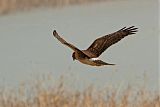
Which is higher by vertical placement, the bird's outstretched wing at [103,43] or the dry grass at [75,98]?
the bird's outstretched wing at [103,43]

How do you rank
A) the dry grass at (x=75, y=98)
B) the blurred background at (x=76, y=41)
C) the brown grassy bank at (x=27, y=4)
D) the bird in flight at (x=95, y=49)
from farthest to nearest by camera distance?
1. the brown grassy bank at (x=27, y=4)
2. the blurred background at (x=76, y=41)
3. the dry grass at (x=75, y=98)
4. the bird in flight at (x=95, y=49)

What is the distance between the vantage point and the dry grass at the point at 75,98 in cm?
280

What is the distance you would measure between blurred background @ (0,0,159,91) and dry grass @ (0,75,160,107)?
82 millimetres

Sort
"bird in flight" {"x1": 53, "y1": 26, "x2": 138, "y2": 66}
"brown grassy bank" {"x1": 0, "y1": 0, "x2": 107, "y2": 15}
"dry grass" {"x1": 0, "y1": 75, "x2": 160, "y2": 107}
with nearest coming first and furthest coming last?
"bird in flight" {"x1": 53, "y1": 26, "x2": 138, "y2": 66} < "dry grass" {"x1": 0, "y1": 75, "x2": 160, "y2": 107} < "brown grassy bank" {"x1": 0, "y1": 0, "x2": 107, "y2": 15}

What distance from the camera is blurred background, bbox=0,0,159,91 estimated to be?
3330 millimetres

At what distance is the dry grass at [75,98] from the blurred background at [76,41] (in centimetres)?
8

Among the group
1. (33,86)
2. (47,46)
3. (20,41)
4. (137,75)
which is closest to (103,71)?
(137,75)

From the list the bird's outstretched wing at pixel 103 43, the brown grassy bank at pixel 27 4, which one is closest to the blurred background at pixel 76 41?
the brown grassy bank at pixel 27 4

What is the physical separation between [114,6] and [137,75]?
3389 millimetres

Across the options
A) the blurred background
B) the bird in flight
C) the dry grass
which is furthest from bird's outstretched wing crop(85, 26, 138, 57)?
the blurred background

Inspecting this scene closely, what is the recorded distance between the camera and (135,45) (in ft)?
13.8

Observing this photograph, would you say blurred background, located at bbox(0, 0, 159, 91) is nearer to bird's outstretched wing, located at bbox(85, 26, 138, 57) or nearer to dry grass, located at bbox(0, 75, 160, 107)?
dry grass, located at bbox(0, 75, 160, 107)

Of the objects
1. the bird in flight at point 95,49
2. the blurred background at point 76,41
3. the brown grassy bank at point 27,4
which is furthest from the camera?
the brown grassy bank at point 27,4

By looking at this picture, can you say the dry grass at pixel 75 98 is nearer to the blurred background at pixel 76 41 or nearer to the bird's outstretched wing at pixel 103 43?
the blurred background at pixel 76 41
